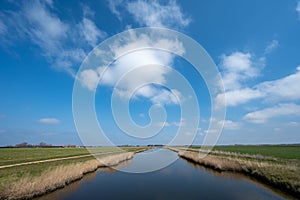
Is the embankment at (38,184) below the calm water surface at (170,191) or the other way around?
the other way around

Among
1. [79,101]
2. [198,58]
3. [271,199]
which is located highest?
[198,58]

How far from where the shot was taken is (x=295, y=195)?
12711mm

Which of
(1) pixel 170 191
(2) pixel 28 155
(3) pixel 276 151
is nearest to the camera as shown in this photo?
(1) pixel 170 191

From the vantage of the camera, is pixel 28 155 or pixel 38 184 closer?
pixel 38 184

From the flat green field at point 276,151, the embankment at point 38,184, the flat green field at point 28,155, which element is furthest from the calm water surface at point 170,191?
the flat green field at point 276,151

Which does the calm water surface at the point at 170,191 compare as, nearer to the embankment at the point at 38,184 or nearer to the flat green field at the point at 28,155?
the embankment at the point at 38,184

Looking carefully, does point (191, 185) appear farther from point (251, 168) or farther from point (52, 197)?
point (52, 197)

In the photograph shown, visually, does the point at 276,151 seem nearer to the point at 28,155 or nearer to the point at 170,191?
the point at 170,191

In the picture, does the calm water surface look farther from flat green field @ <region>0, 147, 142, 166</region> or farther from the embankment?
flat green field @ <region>0, 147, 142, 166</region>

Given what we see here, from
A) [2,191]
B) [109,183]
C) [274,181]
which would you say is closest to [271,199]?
[274,181]

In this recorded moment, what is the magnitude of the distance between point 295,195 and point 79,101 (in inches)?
842

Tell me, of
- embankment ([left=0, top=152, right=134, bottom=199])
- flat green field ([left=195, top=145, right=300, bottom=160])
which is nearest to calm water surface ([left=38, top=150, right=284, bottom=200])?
embankment ([left=0, top=152, right=134, bottom=199])

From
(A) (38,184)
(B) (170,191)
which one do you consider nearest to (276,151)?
(B) (170,191)

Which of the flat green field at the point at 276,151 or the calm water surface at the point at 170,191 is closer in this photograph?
the calm water surface at the point at 170,191
